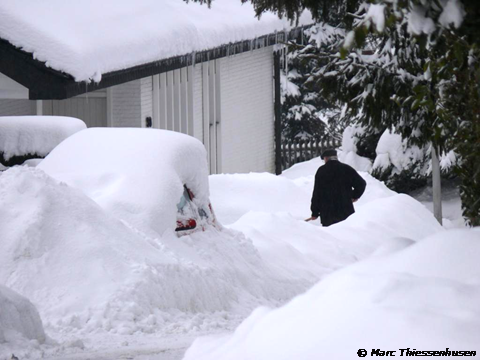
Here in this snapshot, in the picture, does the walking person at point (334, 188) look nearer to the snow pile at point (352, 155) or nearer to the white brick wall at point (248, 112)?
the white brick wall at point (248, 112)

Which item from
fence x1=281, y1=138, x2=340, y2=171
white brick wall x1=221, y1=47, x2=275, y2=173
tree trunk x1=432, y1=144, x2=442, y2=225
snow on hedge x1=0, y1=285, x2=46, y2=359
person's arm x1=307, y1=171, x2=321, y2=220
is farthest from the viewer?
fence x1=281, y1=138, x2=340, y2=171

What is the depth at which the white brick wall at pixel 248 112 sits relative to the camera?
64.1ft

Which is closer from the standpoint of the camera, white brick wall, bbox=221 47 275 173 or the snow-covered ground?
the snow-covered ground

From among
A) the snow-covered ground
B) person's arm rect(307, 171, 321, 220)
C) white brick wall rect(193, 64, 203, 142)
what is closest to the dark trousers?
person's arm rect(307, 171, 321, 220)

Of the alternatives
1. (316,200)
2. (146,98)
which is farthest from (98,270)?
(146,98)

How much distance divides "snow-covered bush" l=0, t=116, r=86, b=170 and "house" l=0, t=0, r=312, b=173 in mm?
583

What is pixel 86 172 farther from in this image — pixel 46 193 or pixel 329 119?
pixel 329 119

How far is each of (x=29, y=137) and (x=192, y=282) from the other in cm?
512

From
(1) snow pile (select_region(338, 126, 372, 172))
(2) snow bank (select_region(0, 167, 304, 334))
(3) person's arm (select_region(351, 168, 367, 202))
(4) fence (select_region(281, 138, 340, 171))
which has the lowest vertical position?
(4) fence (select_region(281, 138, 340, 171))

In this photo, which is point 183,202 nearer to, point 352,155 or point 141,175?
point 141,175

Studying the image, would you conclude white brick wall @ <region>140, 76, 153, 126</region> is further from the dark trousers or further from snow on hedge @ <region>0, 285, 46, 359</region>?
snow on hedge @ <region>0, 285, 46, 359</region>

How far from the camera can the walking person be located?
11922 mm

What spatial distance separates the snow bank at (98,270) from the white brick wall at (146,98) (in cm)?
842

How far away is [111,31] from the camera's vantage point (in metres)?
14.3
